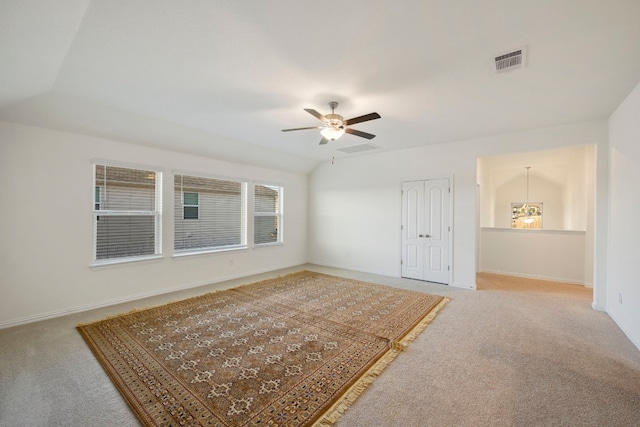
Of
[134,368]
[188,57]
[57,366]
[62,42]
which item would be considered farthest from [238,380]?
[62,42]

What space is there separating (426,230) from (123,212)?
541 centimetres

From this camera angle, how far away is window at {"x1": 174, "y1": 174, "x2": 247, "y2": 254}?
Result: 4.86 metres

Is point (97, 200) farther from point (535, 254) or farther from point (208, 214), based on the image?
point (535, 254)

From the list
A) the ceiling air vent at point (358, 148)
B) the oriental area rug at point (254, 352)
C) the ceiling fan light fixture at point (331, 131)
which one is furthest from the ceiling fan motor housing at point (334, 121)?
the oriental area rug at point (254, 352)

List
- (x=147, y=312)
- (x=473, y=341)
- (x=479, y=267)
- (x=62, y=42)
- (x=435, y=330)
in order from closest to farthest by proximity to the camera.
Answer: (x=62, y=42)
(x=473, y=341)
(x=435, y=330)
(x=147, y=312)
(x=479, y=267)

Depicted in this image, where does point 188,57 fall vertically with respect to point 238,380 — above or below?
above

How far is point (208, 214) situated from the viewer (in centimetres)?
529

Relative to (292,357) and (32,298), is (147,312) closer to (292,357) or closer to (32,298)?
(32,298)

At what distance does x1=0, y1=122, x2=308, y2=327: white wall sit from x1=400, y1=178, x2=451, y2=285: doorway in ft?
14.8

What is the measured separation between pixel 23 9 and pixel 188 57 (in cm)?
99

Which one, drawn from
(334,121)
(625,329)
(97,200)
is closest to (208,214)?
(97,200)

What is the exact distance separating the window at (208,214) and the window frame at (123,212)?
0.28 m

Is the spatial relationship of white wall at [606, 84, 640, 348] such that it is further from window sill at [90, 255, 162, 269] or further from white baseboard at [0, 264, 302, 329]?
window sill at [90, 255, 162, 269]

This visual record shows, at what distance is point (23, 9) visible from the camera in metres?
1.53
